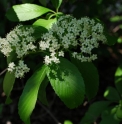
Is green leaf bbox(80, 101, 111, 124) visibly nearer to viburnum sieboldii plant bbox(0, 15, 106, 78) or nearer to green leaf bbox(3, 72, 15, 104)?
viburnum sieboldii plant bbox(0, 15, 106, 78)

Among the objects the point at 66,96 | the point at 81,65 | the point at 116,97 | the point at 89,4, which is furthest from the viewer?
the point at 89,4

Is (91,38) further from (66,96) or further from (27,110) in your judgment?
(27,110)

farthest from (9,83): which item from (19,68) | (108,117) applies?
(108,117)

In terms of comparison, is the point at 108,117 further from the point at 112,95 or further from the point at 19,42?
the point at 19,42

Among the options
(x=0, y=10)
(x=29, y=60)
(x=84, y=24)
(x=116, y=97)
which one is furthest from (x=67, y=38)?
(x=0, y=10)

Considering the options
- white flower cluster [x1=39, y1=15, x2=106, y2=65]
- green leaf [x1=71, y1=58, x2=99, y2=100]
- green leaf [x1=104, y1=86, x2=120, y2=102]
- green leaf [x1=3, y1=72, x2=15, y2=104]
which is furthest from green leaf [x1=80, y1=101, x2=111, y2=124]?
green leaf [x1=3, y1=72, x2=15, y2=104]

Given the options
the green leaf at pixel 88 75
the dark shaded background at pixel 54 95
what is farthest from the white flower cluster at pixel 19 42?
the dark shaded background at pixel 54 95

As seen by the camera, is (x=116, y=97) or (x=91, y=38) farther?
(x=116, y=97)
